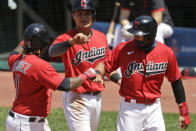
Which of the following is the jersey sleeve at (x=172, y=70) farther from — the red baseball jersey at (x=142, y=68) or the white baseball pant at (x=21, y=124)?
the white baseball pant at (x=21, y=124)

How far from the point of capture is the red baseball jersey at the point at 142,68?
4246 mm

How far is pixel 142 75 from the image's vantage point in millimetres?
4270

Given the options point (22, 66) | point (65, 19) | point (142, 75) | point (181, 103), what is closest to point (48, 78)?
point (22, 66)

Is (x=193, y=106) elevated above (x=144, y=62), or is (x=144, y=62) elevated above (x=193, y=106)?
(x=144, y=62)

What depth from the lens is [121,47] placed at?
14.2 ft

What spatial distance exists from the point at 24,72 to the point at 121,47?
1007 millimetres

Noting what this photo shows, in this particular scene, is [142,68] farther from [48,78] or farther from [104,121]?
[104,121]

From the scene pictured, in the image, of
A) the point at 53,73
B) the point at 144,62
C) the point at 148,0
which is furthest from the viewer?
the point at 148,0

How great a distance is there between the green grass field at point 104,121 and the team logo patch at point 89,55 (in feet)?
6.82

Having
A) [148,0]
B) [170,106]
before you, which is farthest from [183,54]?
[170,106]

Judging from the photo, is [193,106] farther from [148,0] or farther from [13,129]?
[13,129]

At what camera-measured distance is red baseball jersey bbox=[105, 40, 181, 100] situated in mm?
4246

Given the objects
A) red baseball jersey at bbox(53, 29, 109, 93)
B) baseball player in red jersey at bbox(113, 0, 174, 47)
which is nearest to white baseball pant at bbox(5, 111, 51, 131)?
red baseball jersey at bbox(53, 29, 109, 93)

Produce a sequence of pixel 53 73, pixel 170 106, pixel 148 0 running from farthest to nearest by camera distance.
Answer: pixel 148 0 < pixel 170 106 < pixel 53 73
